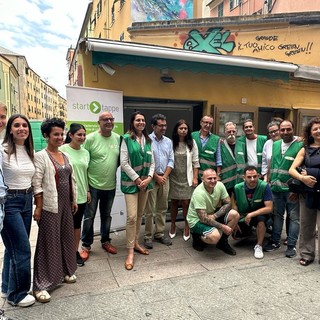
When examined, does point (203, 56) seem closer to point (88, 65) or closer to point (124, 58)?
point (124, 58)

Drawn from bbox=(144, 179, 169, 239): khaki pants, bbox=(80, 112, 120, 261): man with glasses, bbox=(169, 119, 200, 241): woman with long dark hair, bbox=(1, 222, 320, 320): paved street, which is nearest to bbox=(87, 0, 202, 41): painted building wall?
bbox=(169, 119, 200, 241): woman with long dark hair

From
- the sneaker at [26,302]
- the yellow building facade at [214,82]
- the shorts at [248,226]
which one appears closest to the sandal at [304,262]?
the shorts at [248,226]

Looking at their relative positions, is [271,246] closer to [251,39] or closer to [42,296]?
[42,296]

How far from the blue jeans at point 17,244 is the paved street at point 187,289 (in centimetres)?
19

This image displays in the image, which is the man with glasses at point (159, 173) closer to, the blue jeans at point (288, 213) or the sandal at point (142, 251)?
the sandal at point (142, 251)

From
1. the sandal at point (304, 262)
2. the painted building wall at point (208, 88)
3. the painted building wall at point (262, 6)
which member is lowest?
the sandal at point (304, 262)

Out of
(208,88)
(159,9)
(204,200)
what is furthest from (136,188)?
(159,9)

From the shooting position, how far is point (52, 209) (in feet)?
8.65

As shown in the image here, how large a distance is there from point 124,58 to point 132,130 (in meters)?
1.34

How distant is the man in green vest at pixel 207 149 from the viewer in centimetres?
419

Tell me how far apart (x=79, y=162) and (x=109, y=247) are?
4.40 feet

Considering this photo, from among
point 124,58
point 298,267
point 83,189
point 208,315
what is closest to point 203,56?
point 124,58

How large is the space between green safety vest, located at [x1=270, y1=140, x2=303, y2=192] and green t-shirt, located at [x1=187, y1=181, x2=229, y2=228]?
0.70 meters

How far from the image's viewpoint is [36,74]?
6669 cm
